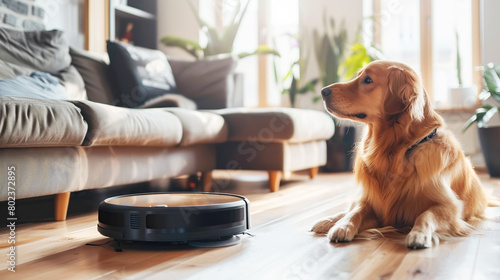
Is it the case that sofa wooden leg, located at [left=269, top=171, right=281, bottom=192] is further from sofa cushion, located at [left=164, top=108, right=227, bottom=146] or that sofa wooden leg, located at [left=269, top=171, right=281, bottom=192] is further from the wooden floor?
the wooden floor

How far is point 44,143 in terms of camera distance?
1657mm

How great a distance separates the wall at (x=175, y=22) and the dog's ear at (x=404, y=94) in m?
3.70

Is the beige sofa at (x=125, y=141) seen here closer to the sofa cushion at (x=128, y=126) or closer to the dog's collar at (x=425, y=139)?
the sofa cushion at (x=128, y=126)

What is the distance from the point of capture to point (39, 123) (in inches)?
63.1

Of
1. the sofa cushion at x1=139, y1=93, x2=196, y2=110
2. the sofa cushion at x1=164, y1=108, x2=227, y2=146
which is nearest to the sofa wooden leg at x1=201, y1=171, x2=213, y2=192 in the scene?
the sofa cushion at x1=164, y1=108, x2=227, y2=146

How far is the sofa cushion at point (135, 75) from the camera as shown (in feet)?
9.49

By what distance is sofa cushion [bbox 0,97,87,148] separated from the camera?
59.7 inches

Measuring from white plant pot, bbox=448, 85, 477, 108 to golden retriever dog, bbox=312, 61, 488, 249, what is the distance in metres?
2.62

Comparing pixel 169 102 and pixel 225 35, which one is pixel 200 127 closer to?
pixel 169 102

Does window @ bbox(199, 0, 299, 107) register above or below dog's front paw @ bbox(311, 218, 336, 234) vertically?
above

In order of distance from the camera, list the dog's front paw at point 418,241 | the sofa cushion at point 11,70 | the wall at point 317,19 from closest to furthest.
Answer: the dog's front paw at point 418,241, the sofa cushion at point 11,70, the wall at point 317,19

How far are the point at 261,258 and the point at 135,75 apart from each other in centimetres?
190

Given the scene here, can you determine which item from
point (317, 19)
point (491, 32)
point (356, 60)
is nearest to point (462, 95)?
point (491, 32)

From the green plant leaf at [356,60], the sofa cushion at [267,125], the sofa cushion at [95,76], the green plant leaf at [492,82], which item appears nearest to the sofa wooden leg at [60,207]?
the sofa cushion at [95,76]
